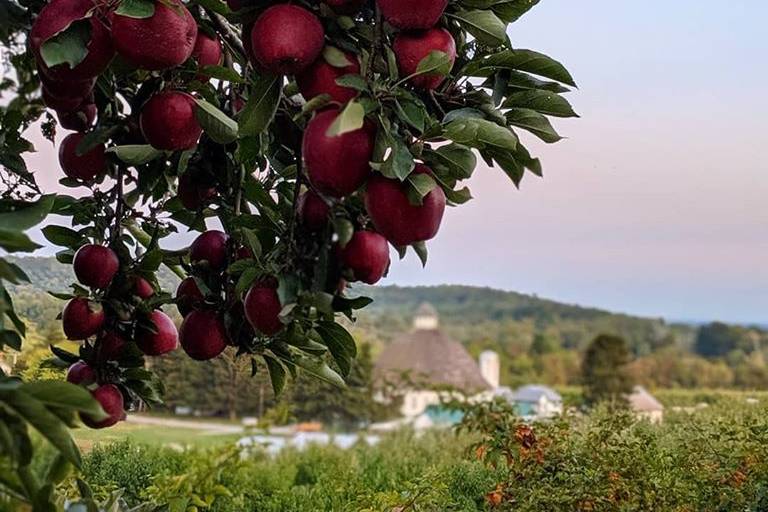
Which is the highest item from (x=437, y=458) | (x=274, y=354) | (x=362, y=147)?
(x=362, y=147)

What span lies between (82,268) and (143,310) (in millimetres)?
59

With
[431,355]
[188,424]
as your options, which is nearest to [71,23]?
[188,424]

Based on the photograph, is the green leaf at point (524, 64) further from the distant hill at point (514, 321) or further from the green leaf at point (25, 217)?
the distant hill at point (514, 321)

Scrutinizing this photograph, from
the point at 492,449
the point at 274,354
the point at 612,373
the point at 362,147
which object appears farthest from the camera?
the point at 612,373

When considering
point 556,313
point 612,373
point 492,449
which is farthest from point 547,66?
point 556,313

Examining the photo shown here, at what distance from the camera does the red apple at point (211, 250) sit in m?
0.69

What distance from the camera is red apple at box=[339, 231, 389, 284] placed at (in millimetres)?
456

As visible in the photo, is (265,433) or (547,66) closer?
(547,66)

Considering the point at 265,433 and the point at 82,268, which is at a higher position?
the point at 82,268

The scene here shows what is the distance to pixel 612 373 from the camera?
16.6ft

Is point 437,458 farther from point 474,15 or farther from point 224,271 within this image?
point 474,15

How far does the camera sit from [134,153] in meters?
0.67

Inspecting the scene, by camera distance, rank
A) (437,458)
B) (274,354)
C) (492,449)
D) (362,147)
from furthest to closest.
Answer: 1. (437,458)
2. (492,449)
3. (274,354)
4. (362,147)

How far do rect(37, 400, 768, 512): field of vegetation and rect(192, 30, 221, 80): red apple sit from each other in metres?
0.38
